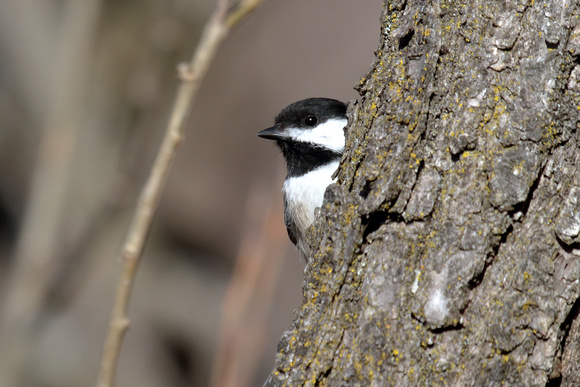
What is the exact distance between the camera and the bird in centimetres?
331

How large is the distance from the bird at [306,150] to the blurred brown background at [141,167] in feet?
0.66

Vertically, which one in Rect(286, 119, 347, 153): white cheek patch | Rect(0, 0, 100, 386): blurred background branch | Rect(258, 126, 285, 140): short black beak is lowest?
Rect(0, 0, 100, 386): blurred background branch

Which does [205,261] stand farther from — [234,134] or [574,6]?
[574,6]

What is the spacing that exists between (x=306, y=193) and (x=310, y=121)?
466 mm

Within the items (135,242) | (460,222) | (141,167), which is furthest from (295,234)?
(135,242)

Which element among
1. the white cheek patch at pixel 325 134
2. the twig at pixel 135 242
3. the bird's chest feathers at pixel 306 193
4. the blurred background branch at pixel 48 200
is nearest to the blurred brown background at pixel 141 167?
the blurred background branch at pixel 48 200

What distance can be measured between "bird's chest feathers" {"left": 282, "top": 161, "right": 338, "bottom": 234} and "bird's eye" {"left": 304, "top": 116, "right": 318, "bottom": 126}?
1.03 ft

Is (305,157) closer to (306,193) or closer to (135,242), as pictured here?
(306,193)

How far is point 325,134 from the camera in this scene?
11.3 ft

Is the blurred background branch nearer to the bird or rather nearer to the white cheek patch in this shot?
the bird

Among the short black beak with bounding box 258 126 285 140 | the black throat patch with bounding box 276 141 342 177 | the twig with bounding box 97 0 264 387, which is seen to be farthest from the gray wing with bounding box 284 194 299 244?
the twig with bounding box 97 0 264 387

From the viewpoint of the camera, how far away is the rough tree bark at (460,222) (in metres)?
1.69

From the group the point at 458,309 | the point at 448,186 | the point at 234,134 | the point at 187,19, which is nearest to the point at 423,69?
the point at 448,186

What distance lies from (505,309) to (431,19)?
86cm
